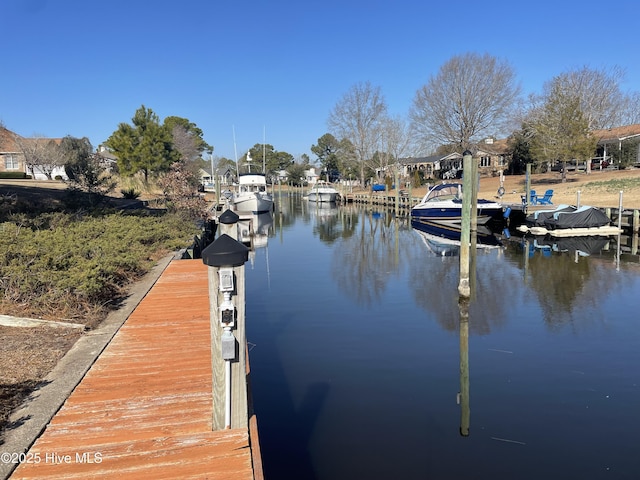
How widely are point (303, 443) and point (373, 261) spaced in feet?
44.8

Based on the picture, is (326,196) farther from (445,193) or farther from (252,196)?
(445,193)

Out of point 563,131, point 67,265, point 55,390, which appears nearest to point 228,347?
point 55,390

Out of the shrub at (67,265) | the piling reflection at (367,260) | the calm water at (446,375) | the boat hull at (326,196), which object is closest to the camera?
the calm water at (446,375)

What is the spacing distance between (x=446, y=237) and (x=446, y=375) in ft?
62.6

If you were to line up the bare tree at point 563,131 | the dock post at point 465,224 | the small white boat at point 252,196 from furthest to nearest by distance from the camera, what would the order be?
the bare tree at point 563,131 → the small white boat at point 252,196 → the dock post at point 465,224

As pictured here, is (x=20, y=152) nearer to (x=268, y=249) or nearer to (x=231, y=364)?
(x=268, y=249)

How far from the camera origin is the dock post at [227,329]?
3941 mm

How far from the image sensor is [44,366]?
18.2ft

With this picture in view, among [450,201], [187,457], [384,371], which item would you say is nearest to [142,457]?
[187,457]

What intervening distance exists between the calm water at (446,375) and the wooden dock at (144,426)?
1.54 metres

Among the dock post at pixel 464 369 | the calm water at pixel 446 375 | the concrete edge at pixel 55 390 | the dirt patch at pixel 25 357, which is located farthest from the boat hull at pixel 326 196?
the dirt patch at pixel 25 357

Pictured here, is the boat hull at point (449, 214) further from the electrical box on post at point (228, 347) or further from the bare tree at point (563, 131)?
the electrical box on post at point (228, 347)

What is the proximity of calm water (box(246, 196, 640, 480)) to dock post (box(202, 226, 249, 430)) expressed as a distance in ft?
6.04

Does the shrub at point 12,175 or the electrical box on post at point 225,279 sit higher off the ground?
the shrub at point 12,175
